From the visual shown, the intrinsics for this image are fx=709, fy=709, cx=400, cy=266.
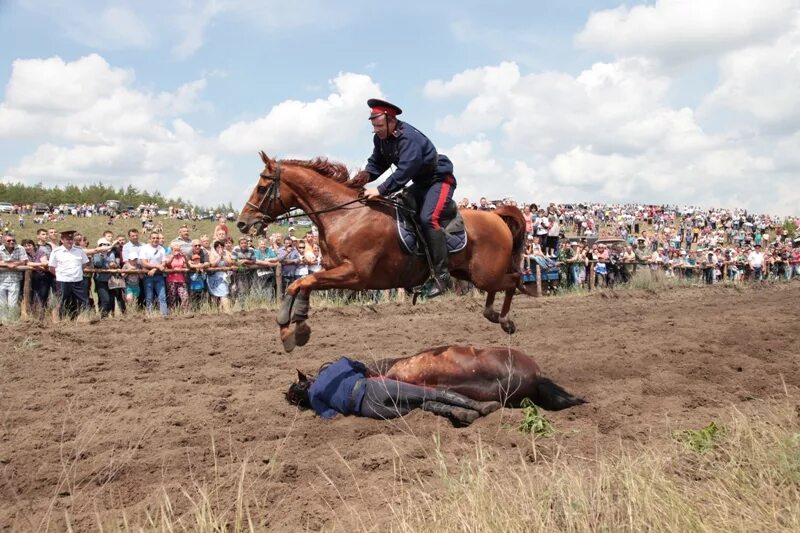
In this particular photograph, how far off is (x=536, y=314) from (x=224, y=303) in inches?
254

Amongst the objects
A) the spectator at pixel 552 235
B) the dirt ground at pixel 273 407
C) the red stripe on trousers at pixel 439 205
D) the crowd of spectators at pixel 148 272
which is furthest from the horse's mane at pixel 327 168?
the spectator at pixel 552 235

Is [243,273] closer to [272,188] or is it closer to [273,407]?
[272,188]

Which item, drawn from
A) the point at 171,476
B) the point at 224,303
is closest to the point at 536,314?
the point at 224,303

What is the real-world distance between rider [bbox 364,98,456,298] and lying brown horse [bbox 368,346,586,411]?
1249mm

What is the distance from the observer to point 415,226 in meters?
8.00

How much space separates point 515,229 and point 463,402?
11.7 feet

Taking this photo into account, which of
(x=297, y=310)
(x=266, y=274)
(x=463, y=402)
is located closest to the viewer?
(x=463, y=402)

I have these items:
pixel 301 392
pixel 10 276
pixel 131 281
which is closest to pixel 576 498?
pixel 301 392

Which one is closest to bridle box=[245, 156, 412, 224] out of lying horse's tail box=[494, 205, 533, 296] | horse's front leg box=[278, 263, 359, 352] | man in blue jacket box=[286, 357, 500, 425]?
horse's front leg box=[278, 263, 359, 352]

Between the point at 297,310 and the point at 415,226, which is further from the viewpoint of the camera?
the point at 415,226

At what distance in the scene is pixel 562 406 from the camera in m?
6.96

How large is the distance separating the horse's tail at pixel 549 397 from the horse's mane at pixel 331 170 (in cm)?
314

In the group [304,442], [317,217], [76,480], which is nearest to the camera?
[76,480]

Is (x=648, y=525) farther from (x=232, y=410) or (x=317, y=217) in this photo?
(x=317, y=217)
